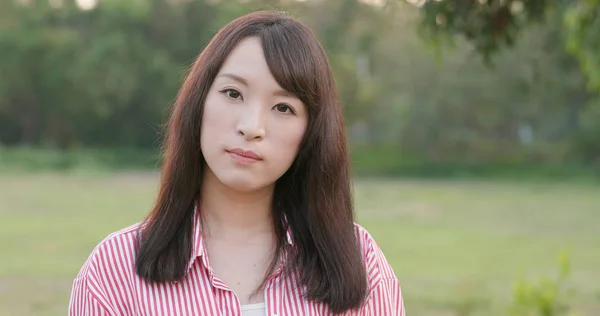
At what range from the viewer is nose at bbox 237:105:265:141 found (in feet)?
4.49

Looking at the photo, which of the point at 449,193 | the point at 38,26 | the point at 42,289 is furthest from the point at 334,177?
the point at 38,26

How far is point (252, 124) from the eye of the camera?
1369 mm

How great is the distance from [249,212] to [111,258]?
249mm

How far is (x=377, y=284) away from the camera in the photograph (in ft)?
4.81

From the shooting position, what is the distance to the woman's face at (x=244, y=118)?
4.55 feet

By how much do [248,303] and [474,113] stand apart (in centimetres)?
2952

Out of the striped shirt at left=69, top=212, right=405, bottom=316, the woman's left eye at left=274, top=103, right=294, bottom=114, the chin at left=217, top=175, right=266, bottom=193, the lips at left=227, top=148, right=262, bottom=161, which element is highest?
the woman's left eye at left=274, top=103, right=294, bottom=114

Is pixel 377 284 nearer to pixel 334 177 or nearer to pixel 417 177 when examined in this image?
pixel 334 177

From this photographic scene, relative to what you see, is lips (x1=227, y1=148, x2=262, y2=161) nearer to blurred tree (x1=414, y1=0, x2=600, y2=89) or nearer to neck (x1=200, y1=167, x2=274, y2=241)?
neck (x1=200, y1=167, x2=274, y2=241)

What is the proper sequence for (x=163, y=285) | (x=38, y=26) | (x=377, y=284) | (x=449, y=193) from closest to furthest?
(x=163, y=285) → (x=377, y=284) → (x=449, y=193) → (x=38, y=26)

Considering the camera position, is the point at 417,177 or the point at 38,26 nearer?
the point at 417,177

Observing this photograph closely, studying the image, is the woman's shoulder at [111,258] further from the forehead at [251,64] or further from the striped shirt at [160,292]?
the forehead at [251,64]

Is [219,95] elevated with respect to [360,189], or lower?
elevated

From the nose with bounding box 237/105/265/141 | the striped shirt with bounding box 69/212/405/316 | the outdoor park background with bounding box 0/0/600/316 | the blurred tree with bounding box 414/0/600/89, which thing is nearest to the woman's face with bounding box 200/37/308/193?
the nose with bounding box 237/105/265/141
